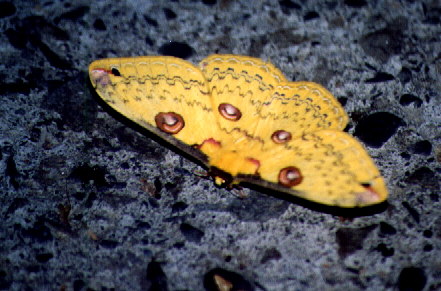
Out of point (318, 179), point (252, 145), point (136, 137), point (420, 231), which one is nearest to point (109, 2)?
point (136, 137)

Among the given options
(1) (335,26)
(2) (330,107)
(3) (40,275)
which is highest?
(1) (335,26)

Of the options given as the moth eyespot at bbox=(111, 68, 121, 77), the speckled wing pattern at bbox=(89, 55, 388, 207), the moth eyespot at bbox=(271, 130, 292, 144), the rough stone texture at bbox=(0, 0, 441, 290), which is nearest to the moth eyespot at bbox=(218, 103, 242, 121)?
the speckled wing pattern at bbox=(89, 55, 388, 207)

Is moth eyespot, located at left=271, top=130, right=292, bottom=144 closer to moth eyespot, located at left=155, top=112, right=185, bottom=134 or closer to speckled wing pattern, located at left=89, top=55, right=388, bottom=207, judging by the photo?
speckled wing pattern, located at left=89, top=55, right=388, bottom=207

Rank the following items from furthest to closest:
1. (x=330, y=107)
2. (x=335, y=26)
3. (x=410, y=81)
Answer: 1. (x=335, y=26)
2. (x=410, y=81)
3. (x=330, y=107)

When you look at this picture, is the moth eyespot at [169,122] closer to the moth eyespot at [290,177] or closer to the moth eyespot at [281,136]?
the moth eyespot at [281,136]

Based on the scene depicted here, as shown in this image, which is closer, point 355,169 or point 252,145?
point 355,169

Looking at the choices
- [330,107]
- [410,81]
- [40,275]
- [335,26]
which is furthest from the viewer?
[335,26]

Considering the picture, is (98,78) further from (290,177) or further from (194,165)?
(290,177)

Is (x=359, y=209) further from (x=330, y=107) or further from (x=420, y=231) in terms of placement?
(x=330, y=107)

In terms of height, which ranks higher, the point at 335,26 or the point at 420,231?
the point at 335,26
